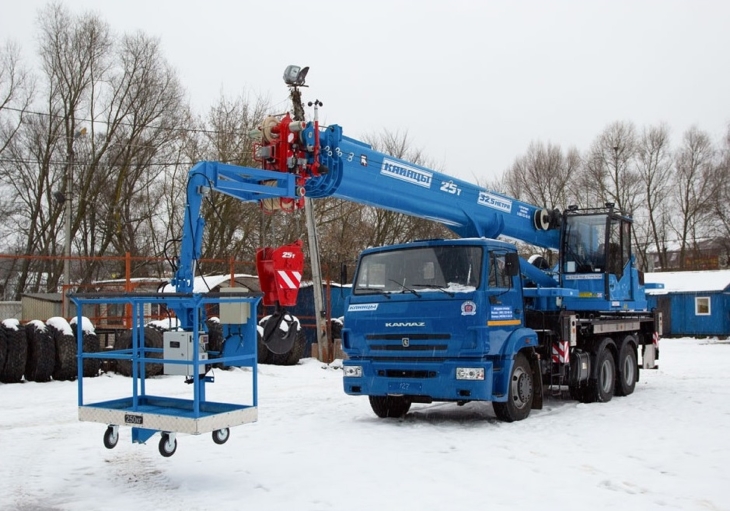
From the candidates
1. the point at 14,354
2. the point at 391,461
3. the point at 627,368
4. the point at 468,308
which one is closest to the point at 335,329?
the point at 14,354

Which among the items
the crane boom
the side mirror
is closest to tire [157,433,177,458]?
the crane boom

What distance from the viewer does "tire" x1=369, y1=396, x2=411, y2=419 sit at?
38.7ft

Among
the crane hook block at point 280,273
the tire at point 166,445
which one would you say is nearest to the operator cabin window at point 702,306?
the crane hook block at point 280,273

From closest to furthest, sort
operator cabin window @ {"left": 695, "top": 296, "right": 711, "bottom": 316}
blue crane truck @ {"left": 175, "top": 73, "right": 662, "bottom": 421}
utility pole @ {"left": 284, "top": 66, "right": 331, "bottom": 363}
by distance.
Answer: blue crane truck @ {"left": 175, "top": 73, "right": 662, "bottom": 421} < utility pole @ {"left": 284, "top": 66, "right": 331, "bottom": 363} < operator cabin window @ {"left": 695, "top": 296, "right": 711, "bottom": 316}

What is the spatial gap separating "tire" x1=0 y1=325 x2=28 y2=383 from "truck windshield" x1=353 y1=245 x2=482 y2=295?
26.9ft

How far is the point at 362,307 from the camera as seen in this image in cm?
1133

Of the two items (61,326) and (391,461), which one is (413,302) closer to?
(391,461)

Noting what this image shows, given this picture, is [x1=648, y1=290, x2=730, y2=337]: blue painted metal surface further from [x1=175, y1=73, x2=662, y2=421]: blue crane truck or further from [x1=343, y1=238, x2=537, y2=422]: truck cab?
[x1=343, y1=238, x2=537, y2=422]: truck cab

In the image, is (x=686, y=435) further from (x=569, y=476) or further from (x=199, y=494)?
(x=199, y=494)

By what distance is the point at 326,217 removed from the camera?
130 feet

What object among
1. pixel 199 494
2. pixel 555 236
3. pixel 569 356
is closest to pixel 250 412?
pixel 199 494

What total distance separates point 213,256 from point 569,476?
3066 centimetres

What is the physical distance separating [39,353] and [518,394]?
1021 cm

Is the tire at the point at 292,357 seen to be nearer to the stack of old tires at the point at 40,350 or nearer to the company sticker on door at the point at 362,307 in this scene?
the stack of old tires at the point at 40,350
